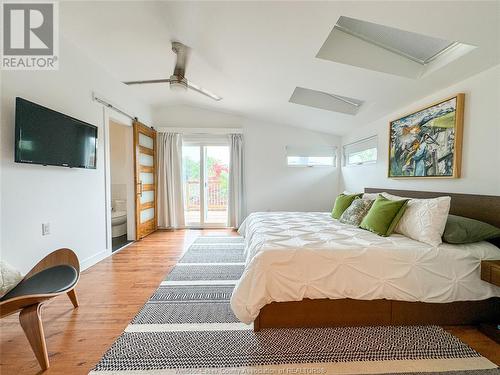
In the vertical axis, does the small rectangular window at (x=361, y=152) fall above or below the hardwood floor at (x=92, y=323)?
above

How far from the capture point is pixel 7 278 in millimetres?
1555

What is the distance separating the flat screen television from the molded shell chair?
93cm

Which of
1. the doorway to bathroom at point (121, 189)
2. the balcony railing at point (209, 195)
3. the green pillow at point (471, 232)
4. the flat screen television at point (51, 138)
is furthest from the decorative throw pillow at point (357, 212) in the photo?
the doorway to bathroom at point (121, 189)

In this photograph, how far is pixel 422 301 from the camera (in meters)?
1.62

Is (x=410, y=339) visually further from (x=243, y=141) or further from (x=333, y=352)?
(x=243, y=141)

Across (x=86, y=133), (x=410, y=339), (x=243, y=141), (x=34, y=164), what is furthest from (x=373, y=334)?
(x=243, y=141)

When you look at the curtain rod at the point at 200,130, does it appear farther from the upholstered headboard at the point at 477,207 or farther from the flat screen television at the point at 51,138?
the upholstered headboard at the point at 477,207

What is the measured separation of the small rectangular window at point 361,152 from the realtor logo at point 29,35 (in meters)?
4.24

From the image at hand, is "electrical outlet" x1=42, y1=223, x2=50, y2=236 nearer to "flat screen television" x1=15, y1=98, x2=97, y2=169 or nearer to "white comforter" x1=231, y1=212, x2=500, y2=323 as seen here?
"flat screen television" x1=15, y1=98, x2=97, y2=169

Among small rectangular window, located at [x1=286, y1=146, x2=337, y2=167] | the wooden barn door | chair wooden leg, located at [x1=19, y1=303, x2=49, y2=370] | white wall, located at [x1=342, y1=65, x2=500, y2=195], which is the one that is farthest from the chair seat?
→ small rectangular window, located at [x1=286, y1=146, x2=337, y2=167]

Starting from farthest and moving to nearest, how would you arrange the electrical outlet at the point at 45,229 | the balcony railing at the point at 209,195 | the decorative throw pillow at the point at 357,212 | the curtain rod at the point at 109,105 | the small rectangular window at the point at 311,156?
the balcony railing at the point at 209,195, the small rectangular window at the point at 311,156, the curtain rod at the point at 109,105, the decorative throw pillow at the point at 357,212, the electrical outlet at the point at 45,229

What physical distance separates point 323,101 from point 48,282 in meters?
3.91

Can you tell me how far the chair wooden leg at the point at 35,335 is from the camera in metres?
1.32

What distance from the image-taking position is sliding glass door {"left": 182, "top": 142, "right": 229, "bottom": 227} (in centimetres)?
500
